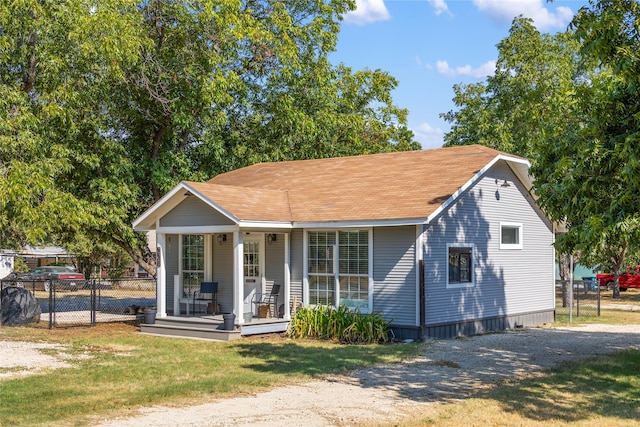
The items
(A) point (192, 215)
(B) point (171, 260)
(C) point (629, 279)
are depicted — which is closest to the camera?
(A) point (192, 215)

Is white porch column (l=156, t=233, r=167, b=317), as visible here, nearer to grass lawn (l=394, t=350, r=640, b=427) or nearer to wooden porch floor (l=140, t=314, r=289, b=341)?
wooden porch floor (l=140, t=314, r=289, b=341)

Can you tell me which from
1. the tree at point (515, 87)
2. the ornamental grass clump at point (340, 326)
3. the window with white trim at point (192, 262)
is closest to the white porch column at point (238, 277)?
the ornamental grass clump at point (340, 326)

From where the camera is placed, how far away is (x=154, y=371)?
13031 millimetres

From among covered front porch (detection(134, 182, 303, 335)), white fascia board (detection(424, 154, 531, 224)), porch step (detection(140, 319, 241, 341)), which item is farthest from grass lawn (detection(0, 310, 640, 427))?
white fascia board (detection(424, 154, 531, 224))

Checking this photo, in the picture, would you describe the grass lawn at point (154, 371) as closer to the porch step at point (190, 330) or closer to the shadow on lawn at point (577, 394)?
the porch step at point (190, 330)

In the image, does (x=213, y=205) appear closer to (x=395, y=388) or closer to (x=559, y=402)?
(x=395, y=388)

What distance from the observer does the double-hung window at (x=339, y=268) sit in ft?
58.9

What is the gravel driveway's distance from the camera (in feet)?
31.1

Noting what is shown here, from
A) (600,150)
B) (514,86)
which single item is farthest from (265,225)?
(514,86)

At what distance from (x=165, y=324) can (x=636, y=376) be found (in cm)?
1163

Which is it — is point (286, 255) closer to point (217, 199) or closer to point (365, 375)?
point (217, 199)

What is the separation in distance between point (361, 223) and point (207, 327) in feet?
15.5

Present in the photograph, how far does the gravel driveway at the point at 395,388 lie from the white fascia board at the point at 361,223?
2.82 metres

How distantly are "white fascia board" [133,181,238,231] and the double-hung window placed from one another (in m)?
2.49
